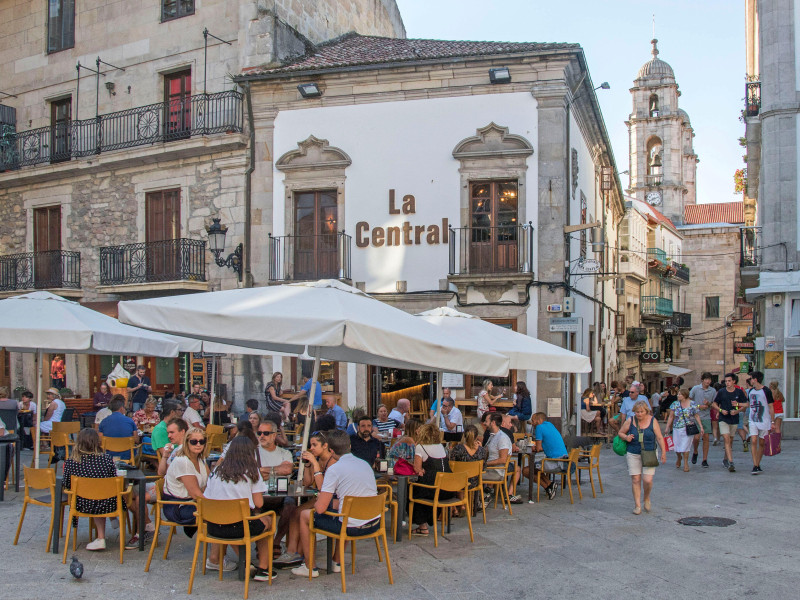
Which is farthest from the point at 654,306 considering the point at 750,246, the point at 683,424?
the point at 683,424

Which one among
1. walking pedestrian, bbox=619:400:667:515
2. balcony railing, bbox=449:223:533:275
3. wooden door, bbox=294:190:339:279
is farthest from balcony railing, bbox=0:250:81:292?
walking pedestrian, bbox=619:400:667:515

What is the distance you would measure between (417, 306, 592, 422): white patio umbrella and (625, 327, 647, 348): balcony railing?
2264 centimetres

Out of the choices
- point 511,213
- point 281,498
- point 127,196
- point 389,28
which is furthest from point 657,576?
point 389,28

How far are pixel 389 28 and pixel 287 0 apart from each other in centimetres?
793

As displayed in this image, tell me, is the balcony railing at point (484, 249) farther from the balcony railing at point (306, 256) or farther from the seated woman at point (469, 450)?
the seated woman at point (469, 450)

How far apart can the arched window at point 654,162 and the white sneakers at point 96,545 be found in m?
52.1

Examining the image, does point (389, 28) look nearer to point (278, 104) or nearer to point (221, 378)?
point (278, 104)

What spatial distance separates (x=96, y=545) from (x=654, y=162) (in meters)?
53.1

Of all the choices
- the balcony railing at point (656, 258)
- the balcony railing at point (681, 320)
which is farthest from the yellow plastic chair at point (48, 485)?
the balcony railing at point (681, 320)

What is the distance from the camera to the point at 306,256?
58.9 feet

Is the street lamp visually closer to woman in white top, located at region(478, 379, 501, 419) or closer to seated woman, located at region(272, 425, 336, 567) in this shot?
woman in white top, located at region(478, 379, 501, 419)

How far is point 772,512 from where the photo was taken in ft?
31.5

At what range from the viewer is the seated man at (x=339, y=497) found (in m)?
6.59

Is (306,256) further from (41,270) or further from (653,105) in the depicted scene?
(653,105)
